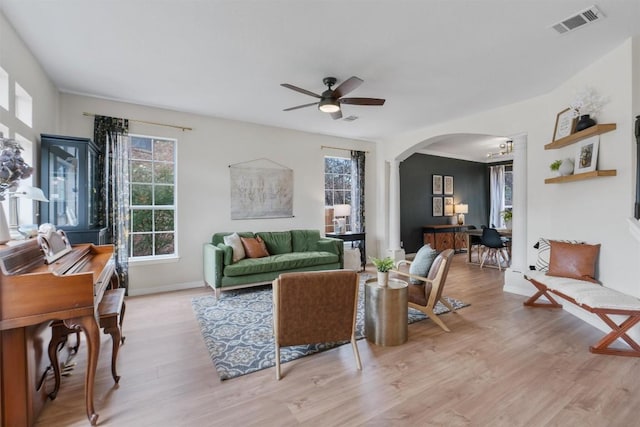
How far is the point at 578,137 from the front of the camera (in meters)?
3.19

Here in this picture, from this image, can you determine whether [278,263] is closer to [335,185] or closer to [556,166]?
[335,185]

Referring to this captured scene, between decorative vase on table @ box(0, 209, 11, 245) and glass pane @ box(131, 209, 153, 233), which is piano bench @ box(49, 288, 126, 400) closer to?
decorative vase on table @ box(0, 209, 11, 245)

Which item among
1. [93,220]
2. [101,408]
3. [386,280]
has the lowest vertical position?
[101,408]

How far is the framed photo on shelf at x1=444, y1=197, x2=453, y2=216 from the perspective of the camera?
26.1ft

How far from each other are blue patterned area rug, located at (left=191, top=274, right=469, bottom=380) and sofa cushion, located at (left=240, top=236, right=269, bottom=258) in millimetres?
573

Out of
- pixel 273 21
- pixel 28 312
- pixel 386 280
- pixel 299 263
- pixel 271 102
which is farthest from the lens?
pixel 299 263

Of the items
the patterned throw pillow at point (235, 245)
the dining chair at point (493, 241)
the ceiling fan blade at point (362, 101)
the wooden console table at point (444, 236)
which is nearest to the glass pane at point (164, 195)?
the patterned throw pillow at point (235, 245)

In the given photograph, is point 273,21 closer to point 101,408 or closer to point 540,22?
point 540,22

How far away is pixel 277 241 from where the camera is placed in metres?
5.02

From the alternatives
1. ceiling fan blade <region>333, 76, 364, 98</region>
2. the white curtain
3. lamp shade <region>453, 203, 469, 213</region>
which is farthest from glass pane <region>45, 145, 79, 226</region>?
the white curtain

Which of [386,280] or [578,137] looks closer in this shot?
[386,280]

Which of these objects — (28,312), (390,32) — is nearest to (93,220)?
(28,312)

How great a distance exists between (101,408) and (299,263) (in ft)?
9.41

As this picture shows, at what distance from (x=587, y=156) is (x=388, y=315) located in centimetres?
285
